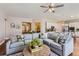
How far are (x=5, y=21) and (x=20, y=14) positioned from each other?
0.31 meters

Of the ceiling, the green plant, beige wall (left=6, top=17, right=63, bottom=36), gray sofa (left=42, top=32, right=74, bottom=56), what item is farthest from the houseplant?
the ceiling

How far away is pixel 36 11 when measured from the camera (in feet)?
6.39

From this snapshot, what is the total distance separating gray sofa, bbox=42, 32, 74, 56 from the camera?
1946 millimetres

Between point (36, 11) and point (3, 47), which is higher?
point (36, 11)

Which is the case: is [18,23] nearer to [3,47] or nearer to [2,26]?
[2,26]

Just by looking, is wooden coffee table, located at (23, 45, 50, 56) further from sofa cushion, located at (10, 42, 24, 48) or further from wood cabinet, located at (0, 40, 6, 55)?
wood cabinet, located at (0, 40, 6, 55)

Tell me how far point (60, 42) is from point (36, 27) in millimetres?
548

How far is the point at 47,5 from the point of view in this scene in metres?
1.88

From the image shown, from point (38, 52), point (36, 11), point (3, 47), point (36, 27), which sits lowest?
point (38, 52)

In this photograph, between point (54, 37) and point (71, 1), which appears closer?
point (71, 1)

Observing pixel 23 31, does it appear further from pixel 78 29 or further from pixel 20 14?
pixel 78 29

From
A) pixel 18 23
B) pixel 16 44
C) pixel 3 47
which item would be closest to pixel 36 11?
pixel 18 23

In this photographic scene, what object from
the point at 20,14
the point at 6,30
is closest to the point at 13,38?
the point at 6,30

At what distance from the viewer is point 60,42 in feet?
6.49
